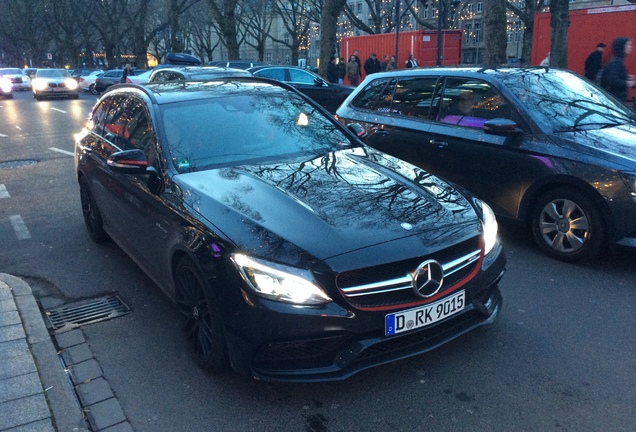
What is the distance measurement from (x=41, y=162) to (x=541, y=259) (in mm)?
9471

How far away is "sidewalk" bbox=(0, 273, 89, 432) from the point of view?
3.18 meters

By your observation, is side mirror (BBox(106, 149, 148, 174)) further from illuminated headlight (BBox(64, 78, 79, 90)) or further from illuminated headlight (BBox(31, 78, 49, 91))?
illuminated headlight (BBox(64, 78, 79, 90))

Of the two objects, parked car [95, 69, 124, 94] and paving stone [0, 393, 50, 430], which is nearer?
paving stone [0, 393, 50, 430]

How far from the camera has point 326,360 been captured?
123 inches

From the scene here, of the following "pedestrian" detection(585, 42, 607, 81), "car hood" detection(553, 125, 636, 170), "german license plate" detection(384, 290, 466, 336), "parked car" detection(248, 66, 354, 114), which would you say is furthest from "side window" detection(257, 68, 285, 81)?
"german license plate" detection(384, 290, 466, 336)

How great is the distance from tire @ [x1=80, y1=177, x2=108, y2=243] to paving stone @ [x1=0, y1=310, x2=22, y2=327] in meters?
1.61

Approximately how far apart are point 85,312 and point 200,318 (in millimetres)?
1539

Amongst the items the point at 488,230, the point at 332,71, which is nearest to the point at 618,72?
the point at 488,230

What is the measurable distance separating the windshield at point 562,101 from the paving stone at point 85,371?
4347 mm

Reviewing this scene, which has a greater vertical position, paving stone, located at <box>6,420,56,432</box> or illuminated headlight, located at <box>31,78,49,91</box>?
illuminated headlight, located at <box>31,78,49,91</box>

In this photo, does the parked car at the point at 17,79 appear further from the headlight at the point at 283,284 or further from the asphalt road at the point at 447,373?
the headlight at the point at 283,284

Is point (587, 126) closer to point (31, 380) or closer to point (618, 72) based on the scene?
point (618, 72)

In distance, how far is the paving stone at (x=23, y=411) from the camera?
10.4 feet

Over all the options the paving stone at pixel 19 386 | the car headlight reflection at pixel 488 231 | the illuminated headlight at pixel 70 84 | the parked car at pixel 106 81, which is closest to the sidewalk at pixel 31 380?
the paving stone at pixel 19 386
